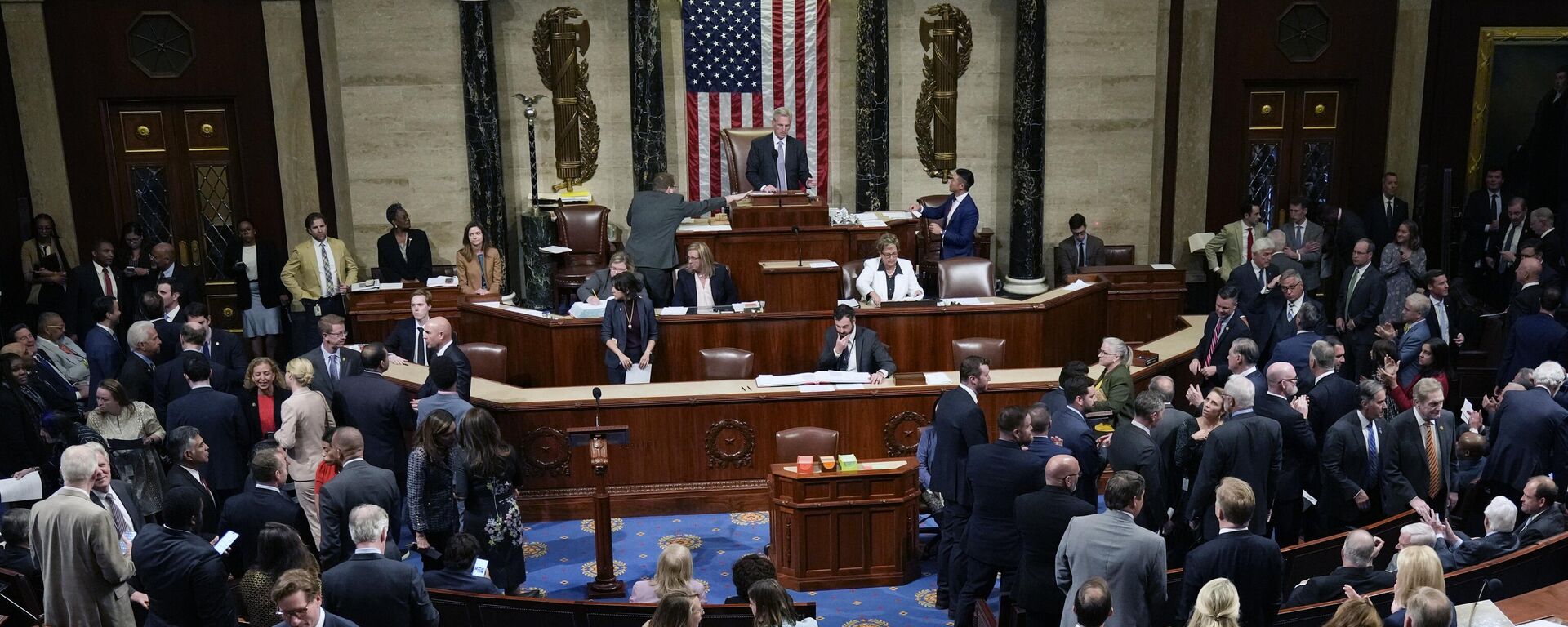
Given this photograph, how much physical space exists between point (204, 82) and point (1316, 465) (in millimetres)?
10690

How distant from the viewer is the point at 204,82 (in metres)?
13.0

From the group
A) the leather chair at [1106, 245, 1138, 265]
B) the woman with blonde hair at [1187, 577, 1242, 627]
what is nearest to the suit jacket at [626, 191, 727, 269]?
the leather chair at [1106, 245, 1138, 265]

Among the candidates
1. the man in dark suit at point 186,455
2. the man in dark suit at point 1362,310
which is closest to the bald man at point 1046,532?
the man in dark suit at point 186,455

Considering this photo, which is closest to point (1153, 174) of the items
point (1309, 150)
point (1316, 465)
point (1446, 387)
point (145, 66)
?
point (1309, 150)

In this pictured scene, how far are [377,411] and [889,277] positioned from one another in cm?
446

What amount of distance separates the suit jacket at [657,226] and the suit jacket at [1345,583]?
653 cm

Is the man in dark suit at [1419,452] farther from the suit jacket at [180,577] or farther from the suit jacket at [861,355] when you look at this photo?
the suit jacket at [180,577]

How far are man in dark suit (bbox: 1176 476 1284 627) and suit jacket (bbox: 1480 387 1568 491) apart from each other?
8.18 ft

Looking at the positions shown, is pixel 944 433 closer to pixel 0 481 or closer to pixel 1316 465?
pixel 1316 465

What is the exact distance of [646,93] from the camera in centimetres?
1354

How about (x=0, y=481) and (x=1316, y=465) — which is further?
(x=1316, y=465)

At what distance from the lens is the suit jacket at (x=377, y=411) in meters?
7.86

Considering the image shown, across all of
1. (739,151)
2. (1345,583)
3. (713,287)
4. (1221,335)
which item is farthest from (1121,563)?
(739,151)

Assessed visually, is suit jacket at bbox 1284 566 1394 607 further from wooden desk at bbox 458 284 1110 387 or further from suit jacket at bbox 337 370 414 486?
suit jacket at bbox 337 370 414 486
